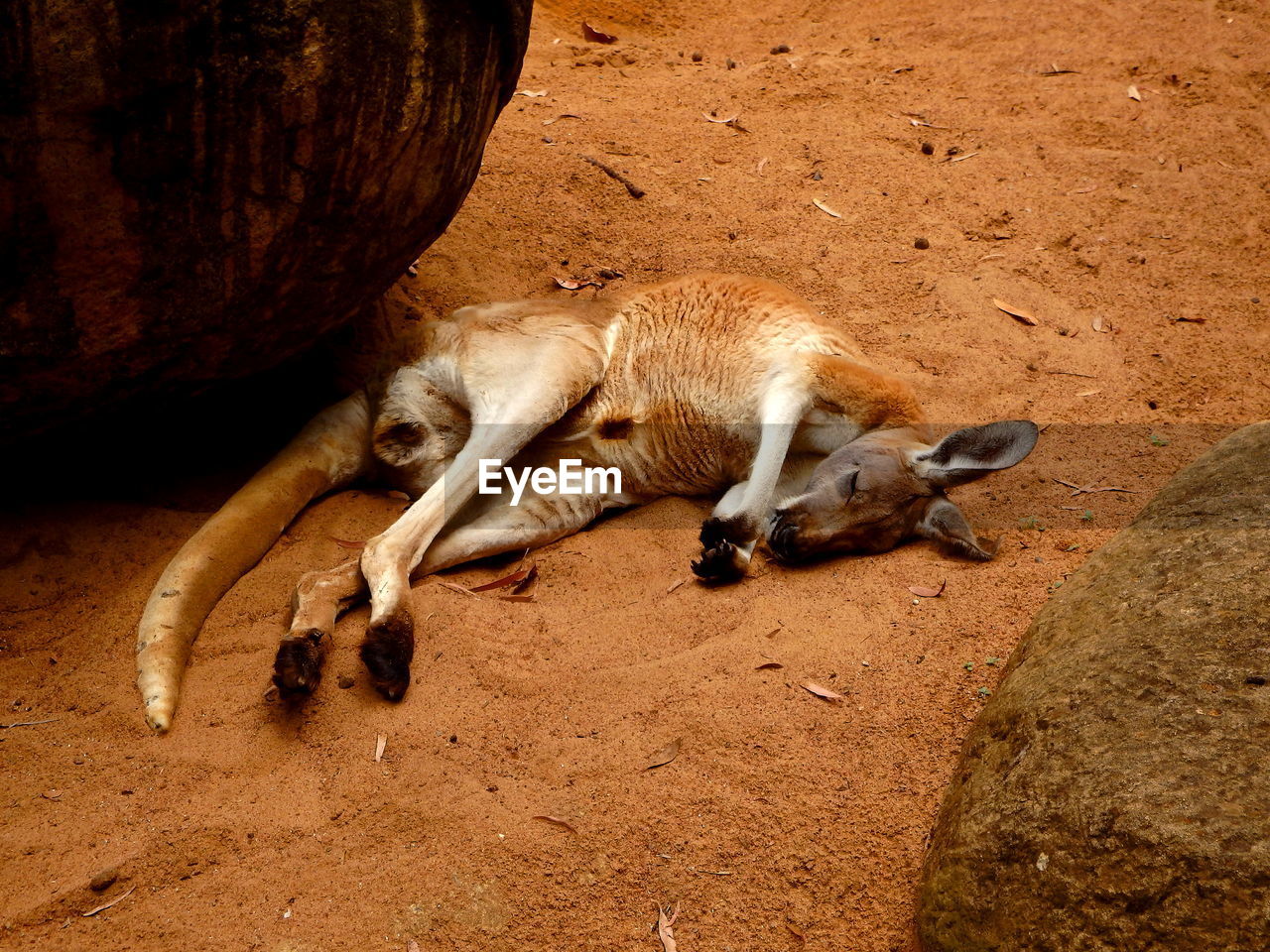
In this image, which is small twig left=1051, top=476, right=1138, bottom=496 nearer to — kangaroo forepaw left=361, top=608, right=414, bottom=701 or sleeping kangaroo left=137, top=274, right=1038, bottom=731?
sleeping kangaroo left=137, top=274, right=1038, bottom=731

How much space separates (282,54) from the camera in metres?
2.78

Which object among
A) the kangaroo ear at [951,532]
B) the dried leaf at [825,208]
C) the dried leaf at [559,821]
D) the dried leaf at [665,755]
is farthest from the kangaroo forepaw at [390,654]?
the dried leaf at [825,208]

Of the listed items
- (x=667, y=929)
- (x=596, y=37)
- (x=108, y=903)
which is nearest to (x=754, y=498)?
(x=667, y=929)

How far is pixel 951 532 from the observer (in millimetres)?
3721

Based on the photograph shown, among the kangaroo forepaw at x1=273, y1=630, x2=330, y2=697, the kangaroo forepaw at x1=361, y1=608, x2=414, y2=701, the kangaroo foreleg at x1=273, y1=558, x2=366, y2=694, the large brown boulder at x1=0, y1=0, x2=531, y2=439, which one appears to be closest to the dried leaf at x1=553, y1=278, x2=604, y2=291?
the large brown boulder at x1=0, y1=0, x2=531, y2=439

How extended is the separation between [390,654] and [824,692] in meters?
1.27

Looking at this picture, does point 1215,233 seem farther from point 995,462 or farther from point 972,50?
point 995,462

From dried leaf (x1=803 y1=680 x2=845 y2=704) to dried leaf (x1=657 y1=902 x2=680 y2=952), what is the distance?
79cm

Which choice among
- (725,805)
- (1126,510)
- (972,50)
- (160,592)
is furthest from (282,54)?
(972,50)

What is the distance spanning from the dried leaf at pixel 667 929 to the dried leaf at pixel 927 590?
1.45 metres

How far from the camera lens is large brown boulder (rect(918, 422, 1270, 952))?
1.80 meters

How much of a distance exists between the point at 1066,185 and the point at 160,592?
A: 516 centimetres

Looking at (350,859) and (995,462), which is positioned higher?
(995,462)

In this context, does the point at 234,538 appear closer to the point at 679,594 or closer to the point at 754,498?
the point at 679,594
